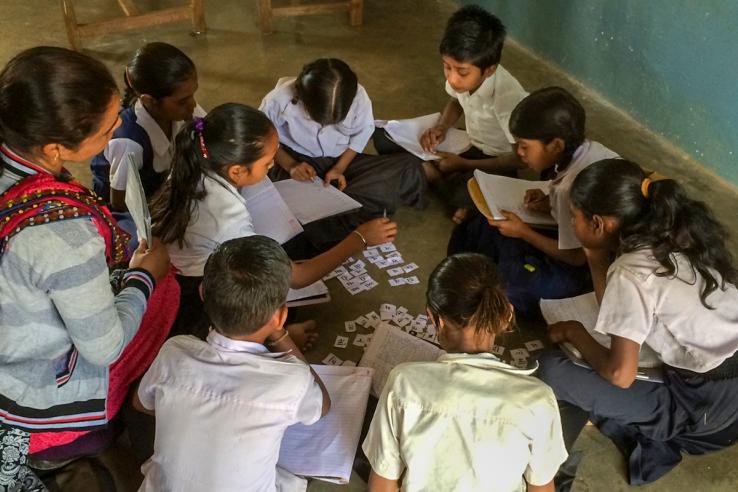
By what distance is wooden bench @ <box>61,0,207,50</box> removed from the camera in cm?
489

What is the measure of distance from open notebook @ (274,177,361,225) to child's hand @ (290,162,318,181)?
25 millimetres

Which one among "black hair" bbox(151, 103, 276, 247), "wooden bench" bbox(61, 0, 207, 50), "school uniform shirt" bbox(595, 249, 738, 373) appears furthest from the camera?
"wooden bench" bbox(61, 0, 207, 50)

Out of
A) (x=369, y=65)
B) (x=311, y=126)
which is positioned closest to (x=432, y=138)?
(x=311, y=126)

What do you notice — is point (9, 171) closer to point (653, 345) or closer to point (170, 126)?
point (170, 126)

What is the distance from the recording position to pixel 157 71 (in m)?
2.71

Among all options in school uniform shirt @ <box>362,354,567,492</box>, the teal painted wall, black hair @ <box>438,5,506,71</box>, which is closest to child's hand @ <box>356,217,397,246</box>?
school uniform shirt @ <box>362,354,567,492</box>

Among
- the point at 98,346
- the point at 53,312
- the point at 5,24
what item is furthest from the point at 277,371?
the point at 5,24

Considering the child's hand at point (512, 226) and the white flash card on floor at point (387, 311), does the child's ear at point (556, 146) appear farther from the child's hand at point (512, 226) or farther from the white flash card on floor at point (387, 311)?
the white flash card on floor at point (387, 311)

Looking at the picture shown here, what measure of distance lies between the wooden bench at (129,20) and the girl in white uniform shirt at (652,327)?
13.2ft

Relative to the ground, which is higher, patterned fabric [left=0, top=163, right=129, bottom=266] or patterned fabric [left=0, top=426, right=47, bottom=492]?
patterned fabric [left=0, top=163, right=129, bottom=266]

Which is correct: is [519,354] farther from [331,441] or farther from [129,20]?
[129,20]

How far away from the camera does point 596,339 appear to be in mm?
2467

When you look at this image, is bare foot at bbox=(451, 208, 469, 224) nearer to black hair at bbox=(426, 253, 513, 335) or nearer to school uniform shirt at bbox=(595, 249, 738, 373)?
school uniform shirt at bbox=(595, 249, 738, 373)

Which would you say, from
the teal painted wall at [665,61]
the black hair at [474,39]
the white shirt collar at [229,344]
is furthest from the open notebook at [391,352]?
the teal painted wall at [665,61]
